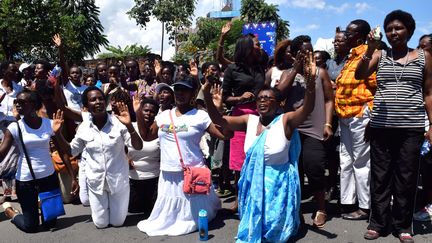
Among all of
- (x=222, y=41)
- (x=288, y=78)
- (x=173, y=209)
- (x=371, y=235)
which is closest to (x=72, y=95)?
(x=222, y=41)

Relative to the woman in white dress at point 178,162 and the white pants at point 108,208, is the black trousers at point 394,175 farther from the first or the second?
the white pants at point 108,208

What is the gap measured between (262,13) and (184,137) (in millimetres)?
41361

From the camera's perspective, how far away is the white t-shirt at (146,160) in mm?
4809

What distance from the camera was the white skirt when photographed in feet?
A: 14.1

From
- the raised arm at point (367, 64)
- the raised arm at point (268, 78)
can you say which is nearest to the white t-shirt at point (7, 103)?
A: the raised arm at point (268, 78)

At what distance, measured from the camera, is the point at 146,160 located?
16.0 feet

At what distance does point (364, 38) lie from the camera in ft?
14.7

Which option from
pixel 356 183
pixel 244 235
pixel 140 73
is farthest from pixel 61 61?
pixel 356 183

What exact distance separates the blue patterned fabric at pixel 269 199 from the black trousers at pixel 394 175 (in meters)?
0.85

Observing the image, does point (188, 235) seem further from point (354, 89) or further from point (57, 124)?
point (354, 89)

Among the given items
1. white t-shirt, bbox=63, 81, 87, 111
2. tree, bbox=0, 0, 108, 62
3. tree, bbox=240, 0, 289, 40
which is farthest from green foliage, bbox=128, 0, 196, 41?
white t-shirt, bbox=63, 81, 87, 111

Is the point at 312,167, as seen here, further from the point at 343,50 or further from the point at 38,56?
the point at 38,56

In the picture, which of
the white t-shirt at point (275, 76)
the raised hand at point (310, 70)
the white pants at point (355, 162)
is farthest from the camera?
the white t-shirt at point (275, 76)

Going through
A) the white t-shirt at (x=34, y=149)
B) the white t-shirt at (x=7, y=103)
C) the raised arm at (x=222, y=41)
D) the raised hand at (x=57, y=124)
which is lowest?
the white t-shirt at (x=34, y=149)
